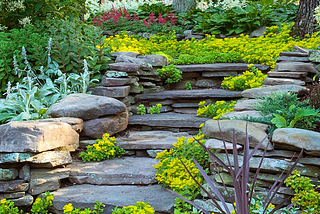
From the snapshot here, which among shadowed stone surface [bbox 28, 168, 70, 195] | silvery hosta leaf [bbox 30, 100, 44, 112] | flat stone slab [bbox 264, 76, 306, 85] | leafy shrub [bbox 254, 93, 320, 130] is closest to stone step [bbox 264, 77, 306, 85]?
flat stone slab [bbox 264, 76, 306, 85]

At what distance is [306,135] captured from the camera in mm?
2734

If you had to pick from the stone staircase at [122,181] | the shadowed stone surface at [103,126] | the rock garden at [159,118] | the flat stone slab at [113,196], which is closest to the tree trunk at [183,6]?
the rock garden at [159,118]

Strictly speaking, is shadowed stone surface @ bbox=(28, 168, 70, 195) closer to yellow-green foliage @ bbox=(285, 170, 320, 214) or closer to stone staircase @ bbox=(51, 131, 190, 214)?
stone staircase @ bbox=(51, 131, 190, 214)

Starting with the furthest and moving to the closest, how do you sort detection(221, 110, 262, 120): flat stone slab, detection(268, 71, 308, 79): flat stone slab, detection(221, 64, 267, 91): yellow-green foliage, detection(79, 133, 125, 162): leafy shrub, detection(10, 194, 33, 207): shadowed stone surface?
detection(221, 64, 267, 91): yellow-green foliage < detection(268, 71, 308, 79): flat stone slab < detection(79, 133, 125, 162): leafy shrub < detection(221, 110, 262, 120): flat stone slab < detection(10, 194, 33, 207): shadowed stone surface

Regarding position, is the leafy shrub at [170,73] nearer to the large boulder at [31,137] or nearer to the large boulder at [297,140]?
the large boulder at [31,137]

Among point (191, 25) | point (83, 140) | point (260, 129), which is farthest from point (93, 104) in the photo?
point (191, 25)

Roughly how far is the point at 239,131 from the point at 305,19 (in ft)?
17.6

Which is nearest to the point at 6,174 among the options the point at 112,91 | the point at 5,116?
the point at 5,116

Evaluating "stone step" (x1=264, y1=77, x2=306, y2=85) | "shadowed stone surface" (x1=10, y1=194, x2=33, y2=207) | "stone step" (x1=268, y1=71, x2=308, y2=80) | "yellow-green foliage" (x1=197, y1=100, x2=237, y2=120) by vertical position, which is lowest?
"shadowed stone surface" (x1=10, y1=194, x2=33, y2=207)

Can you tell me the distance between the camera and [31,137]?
3352 millimetres

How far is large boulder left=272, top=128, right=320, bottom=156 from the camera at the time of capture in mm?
2652

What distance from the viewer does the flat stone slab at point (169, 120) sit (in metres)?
4.92

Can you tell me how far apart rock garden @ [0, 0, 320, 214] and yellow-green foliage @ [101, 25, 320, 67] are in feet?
0.12

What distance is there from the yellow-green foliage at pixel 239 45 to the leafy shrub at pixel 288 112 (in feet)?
8.38
